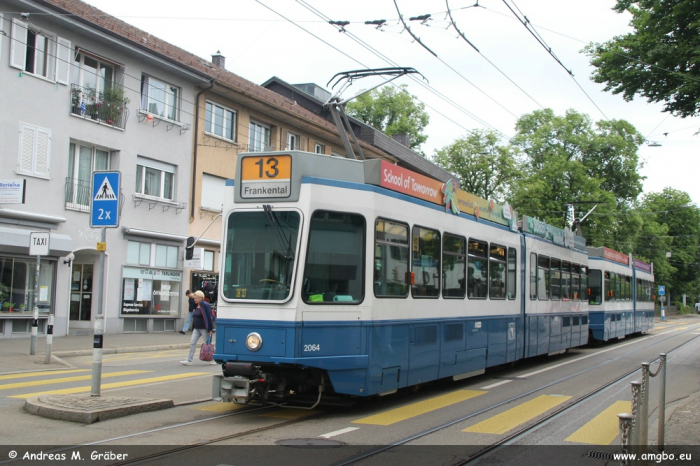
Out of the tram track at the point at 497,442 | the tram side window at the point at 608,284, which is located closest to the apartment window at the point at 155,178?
the tram side window at the point at 608,284

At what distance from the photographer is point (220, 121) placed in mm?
28938

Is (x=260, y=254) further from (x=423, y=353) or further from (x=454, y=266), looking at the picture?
(x=454, y=266)

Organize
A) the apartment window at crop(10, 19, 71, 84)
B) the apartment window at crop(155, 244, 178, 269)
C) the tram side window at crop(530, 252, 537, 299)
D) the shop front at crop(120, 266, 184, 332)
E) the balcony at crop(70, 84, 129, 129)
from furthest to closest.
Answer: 1. the apartment window at crop(155, 244, 178, 269)
2. the shop front at crop(120, 266, 184, 332)
3. the balcony at crop(70, 84, 129, 129)
4. the apartment window at crop(10, 19, 71, 84)
5. the tram side window at crop(530, 252, 537, 299)

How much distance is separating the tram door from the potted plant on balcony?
16.6 m

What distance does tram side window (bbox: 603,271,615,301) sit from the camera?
24500 mm

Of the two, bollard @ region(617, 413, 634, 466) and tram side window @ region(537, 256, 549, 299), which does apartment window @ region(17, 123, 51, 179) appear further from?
bollard @ region(617, 413, 634, 466)

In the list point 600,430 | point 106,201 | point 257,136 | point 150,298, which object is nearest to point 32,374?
point 106,201

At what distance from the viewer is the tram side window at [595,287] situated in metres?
23.9

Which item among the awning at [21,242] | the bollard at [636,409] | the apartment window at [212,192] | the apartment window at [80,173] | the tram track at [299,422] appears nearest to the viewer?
the bollard at [636,409]

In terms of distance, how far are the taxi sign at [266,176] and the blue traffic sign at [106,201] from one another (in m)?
2.05

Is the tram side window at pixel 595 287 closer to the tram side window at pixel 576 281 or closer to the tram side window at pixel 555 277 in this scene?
the tram side window at pixel 576 281

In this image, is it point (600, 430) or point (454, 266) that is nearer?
point (600, 430)

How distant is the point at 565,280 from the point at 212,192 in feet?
50.0

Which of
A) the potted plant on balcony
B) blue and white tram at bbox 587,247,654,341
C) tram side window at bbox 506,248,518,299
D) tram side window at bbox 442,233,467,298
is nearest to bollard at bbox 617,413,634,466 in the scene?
tram side window at bbox 442,233,467,298
